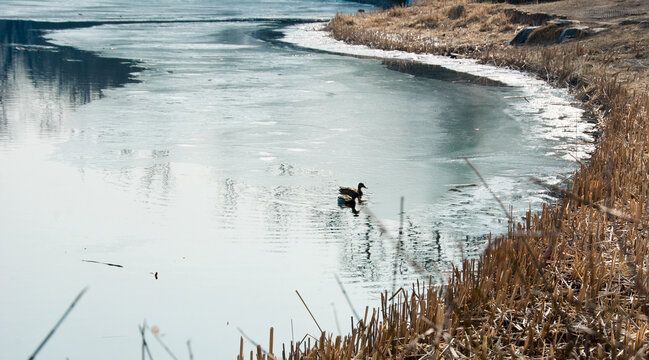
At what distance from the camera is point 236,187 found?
802 centimetres

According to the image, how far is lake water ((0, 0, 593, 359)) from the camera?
4.97m

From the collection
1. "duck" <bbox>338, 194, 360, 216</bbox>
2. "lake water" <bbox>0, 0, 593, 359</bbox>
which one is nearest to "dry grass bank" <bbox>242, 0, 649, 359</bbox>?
"lake water" <bbox>0, 0, 593, 359</bbox>

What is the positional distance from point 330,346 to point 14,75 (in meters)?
15.3

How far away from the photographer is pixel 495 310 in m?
4.15

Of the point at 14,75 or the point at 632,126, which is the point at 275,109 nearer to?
the point at 632,126

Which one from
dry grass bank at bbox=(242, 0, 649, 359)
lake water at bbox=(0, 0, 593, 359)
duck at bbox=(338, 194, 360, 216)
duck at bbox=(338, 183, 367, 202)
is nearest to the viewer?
dry grass bank at bbox=(242, 0, 649, 359)

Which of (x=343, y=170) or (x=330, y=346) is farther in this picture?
(x=343, y=170)

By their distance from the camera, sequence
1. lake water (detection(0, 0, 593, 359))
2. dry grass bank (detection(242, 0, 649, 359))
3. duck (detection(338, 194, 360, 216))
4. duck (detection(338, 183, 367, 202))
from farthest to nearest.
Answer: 1. duck (detection(338, 183, 367, 202))
2. duck (detection(338, 194, 360, 216))
3. lake water (detection(0, 0, 593, 359))
4. dry grass bank (detection(242, 0, 649, 359))

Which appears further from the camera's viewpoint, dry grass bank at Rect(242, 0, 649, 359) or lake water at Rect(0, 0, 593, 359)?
lake water at Rect(0, 0, 593, 359)

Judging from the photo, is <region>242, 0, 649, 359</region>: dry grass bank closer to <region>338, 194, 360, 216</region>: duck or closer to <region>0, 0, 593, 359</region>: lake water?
<region>0, 0, 593, 359</region>: lake water

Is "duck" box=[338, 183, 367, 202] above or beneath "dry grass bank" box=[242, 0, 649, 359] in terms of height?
beneath

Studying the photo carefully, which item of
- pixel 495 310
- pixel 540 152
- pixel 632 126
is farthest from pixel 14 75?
pixel 495 310

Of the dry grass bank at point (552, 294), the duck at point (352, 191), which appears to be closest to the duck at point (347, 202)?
the duck at point (352, 191)

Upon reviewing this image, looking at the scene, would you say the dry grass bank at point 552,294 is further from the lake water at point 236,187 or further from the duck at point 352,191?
the duck at point 352,191
